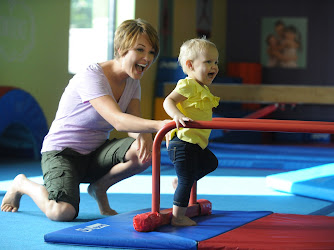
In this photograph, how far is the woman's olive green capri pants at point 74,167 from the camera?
280 cm

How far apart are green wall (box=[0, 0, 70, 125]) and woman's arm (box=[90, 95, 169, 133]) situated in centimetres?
345

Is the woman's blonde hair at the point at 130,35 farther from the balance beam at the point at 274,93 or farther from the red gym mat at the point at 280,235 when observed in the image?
the balance beam at the point at 274,93

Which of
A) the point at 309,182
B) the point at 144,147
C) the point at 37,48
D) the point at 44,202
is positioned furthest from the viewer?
the point at 37,48

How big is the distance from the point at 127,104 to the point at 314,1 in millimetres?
7409

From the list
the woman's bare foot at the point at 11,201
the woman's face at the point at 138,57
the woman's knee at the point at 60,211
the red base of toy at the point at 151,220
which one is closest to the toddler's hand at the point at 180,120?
the red base of toy at the point at 151,220

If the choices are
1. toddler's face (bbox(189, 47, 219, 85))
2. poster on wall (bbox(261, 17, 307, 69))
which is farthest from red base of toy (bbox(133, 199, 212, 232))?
poster on wall (bbox(261, 17, 307, 69))

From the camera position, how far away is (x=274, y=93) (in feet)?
21.0

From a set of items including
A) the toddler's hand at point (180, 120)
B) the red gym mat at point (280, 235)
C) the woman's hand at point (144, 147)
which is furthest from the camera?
the woman's hand at point (144, 147)

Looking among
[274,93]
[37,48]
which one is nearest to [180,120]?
[37,48]

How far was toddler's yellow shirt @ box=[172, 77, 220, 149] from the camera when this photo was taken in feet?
8.68

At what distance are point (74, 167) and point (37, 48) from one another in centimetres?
342

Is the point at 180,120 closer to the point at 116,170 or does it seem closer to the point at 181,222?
the point at 181,222

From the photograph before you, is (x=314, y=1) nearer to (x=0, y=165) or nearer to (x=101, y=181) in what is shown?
(x=0, y=165)

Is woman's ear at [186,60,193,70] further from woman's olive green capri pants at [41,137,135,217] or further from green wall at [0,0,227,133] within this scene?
green wall at [0,0,227,133]
